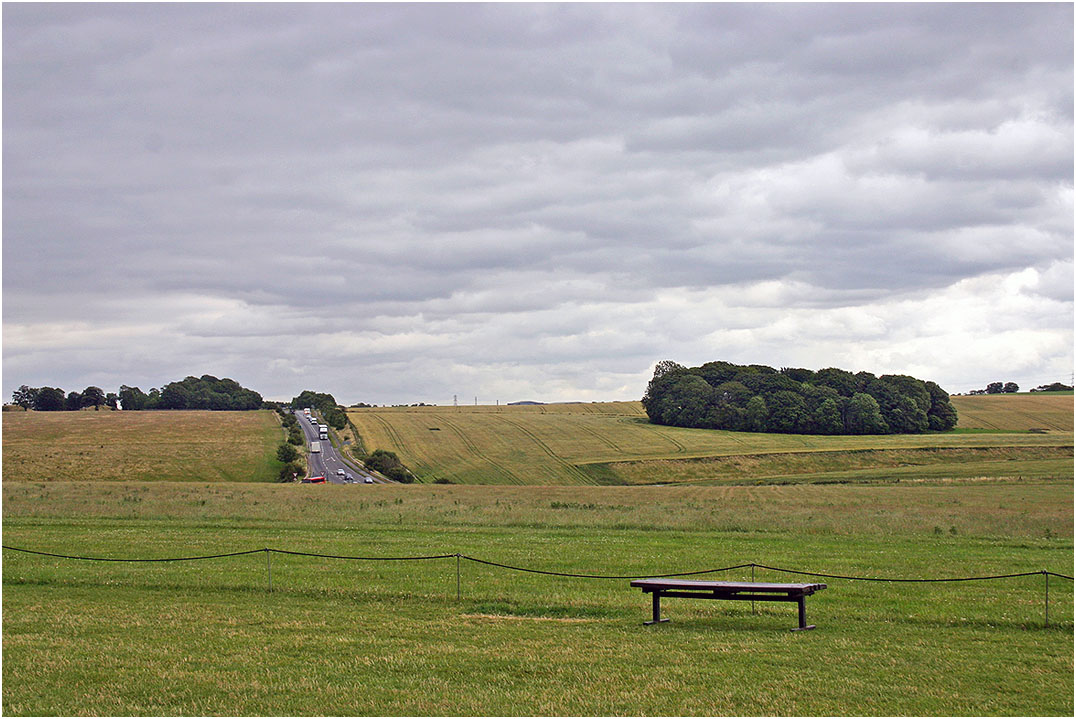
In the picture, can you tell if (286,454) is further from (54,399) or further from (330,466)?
(54,399)

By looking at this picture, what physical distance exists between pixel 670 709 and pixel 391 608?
26.8ft

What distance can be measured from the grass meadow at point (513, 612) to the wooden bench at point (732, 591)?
18.4 inches

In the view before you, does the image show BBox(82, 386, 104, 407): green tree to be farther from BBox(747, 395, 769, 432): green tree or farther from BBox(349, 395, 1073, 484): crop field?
BBox(747, 395, 769, 432): green tree

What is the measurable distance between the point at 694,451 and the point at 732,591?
269 ft

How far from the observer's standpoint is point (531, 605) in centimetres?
1827

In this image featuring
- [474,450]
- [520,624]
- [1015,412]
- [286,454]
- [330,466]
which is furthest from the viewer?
[1015,412]

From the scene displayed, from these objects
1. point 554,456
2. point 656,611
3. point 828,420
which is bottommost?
point 656,611

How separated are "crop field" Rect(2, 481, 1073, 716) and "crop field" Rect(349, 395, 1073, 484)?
51465mm

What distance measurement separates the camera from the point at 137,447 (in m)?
89.4

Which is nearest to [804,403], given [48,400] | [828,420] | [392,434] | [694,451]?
[828,420]

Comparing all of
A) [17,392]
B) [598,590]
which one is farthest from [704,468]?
[17,392]

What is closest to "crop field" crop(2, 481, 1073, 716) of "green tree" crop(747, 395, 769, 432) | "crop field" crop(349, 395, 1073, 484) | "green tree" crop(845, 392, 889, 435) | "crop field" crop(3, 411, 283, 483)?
"crop field" crop(3, 411, 283, 483)

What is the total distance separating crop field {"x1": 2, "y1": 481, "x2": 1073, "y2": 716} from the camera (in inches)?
458

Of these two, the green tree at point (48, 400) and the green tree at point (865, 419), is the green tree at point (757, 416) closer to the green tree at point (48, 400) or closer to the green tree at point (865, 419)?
the green tree at point (865, 419)
